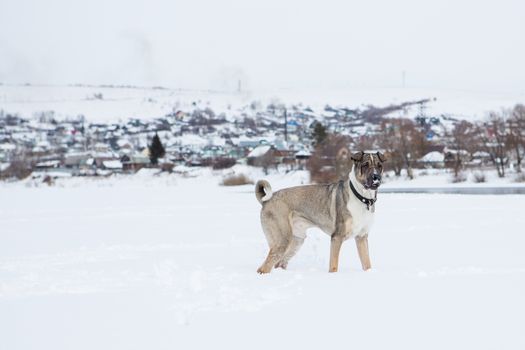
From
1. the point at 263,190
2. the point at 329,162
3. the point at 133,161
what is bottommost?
the point at 133,161

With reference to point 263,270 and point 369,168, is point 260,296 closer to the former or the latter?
point 263,270

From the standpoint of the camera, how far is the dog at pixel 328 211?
7059mm

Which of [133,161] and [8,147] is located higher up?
[8,147]

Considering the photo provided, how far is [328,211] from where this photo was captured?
7.56 m

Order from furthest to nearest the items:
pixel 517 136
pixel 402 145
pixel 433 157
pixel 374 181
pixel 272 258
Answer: pixel 433 157 → pixel 402 145 → pixel 517 136 → pixel 272 258 → pixel 374 181

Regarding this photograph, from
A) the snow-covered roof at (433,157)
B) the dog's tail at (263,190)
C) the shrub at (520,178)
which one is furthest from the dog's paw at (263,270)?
the snow-covered roof at (433,157)

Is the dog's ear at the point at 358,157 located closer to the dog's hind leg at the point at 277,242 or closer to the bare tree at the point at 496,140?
the dog's hind leg at the point at 277,242

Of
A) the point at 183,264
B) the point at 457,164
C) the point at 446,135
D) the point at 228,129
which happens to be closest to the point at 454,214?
the point at 183,264

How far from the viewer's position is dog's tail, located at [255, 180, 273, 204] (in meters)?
7.94

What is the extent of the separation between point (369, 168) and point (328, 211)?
99cm

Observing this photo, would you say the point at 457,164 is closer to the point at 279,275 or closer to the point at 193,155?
the point at 279,275

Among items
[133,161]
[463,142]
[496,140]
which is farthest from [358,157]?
[133,161]

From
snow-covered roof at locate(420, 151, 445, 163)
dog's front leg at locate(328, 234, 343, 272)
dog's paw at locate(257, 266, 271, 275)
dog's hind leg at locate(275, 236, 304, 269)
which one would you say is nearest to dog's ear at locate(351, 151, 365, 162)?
dog's front leg at locate(328, 234, 343, 272)

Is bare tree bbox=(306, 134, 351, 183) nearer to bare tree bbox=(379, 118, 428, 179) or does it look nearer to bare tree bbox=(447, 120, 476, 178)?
bare tree bbox=(379, 118, 428, 179)
